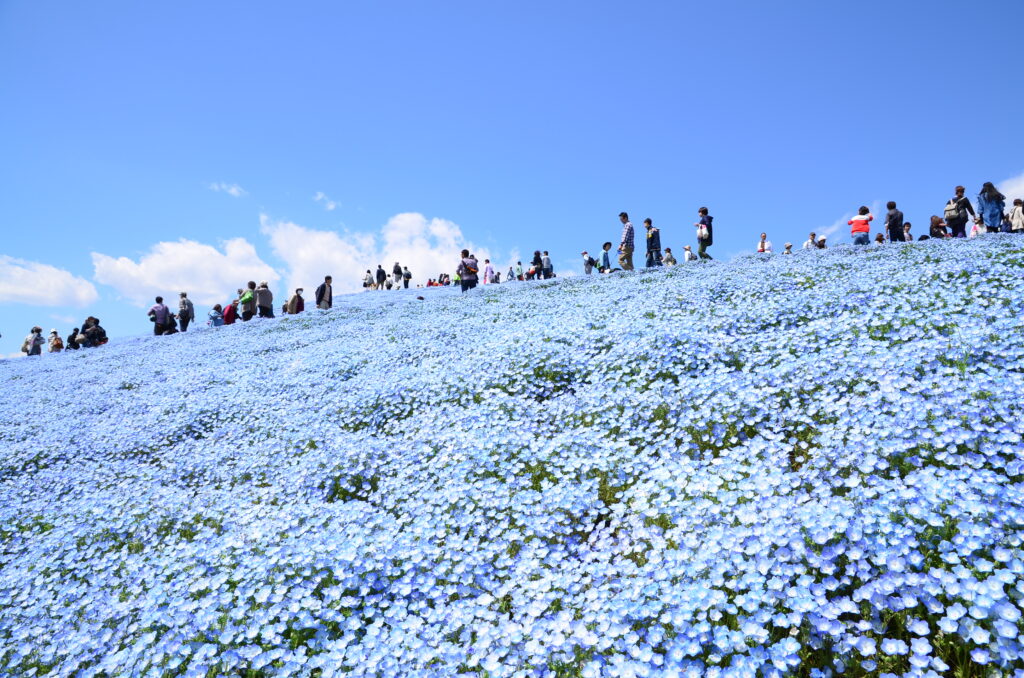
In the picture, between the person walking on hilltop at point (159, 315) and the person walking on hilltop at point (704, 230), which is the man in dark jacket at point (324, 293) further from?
the person walking on hilltop at point (704, 230)

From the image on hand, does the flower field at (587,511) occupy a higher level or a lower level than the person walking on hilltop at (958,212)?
lower

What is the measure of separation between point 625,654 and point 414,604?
170 cm

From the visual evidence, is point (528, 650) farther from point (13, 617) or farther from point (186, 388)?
point (186, 388)

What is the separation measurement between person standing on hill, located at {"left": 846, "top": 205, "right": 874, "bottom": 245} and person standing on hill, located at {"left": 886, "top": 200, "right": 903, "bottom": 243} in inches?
26.8

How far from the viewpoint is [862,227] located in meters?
21.2

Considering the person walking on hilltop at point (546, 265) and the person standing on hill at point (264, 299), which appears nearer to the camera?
the person standing on hill at point (264, 299)

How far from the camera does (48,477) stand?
8969 mm

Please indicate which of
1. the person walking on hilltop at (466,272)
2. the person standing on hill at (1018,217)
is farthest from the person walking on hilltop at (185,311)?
the person standing on hill at (1018,217)

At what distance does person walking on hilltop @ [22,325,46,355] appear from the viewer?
28656mm

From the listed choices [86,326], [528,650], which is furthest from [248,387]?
[86,326]

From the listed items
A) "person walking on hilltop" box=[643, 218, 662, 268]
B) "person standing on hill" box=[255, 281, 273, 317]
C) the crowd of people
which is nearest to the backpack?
the crowd of people

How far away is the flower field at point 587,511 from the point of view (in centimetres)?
348

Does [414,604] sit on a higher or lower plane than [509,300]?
lower

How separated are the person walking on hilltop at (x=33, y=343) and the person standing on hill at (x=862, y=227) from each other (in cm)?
3757
